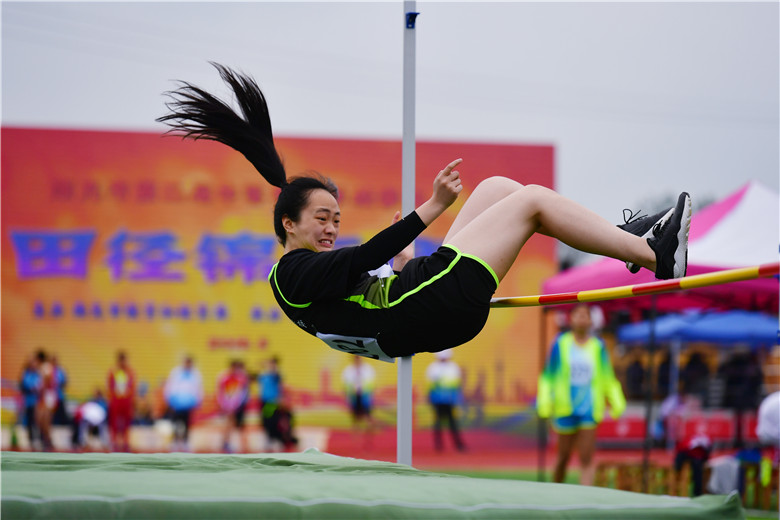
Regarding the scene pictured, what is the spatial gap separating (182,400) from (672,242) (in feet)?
30.4

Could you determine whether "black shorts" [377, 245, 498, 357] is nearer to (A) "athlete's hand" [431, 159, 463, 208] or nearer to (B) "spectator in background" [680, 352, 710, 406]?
(A) "athlete's hand" [431, 159, 463, 208]

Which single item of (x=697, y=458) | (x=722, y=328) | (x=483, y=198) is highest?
(x=483, y=198)

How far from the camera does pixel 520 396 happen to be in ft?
41.2

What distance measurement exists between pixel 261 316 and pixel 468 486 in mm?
10151

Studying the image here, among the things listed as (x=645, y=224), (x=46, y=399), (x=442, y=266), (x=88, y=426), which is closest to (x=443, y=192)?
(x=442, y=266)

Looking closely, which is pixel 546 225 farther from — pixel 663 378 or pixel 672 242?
pixel 663 378

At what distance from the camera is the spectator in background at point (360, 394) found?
39.1 ft

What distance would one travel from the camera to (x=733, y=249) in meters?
6.37

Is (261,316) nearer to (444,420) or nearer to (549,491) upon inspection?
(444,420)

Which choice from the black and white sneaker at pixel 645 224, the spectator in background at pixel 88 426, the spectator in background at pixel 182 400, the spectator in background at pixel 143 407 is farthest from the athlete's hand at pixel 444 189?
the spectator in background at pixel 143 407

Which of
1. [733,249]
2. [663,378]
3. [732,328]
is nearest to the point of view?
[733,249]

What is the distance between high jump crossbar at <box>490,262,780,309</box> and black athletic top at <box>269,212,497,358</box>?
1.51 feet

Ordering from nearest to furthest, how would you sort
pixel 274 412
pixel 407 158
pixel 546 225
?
1. pixel 546 225
2. pixel 407 158
3. pixel 274 412

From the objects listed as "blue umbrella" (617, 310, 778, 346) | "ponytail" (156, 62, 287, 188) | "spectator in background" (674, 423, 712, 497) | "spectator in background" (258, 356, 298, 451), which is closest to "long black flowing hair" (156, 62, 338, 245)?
"ponytail" (156, 62, 287, 188)
